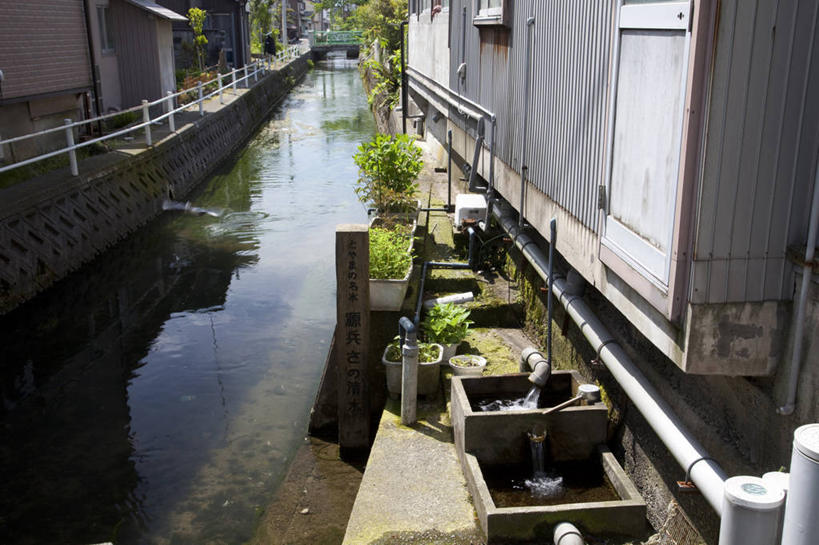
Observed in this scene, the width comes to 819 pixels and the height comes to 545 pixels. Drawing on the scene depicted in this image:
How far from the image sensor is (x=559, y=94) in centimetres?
595

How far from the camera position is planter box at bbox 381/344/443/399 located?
6137 mm

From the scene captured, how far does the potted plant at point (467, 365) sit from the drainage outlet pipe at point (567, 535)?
2.13 meters

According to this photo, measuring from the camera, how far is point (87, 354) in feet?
29.8

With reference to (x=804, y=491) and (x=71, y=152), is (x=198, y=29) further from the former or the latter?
(x=804, y=491)

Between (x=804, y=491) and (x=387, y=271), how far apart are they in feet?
17.3

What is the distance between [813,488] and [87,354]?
8584 mm

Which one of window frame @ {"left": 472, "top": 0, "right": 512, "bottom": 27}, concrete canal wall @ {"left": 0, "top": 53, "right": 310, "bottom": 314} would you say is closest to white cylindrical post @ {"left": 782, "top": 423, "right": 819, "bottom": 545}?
window frame @ {"left": 472, "top": 0, "right": 512, "bottom": 27}

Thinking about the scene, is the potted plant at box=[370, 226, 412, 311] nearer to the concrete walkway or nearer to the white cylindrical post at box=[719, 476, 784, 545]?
the concrete walkway

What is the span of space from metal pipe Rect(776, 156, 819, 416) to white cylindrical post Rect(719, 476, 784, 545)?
0.82 m

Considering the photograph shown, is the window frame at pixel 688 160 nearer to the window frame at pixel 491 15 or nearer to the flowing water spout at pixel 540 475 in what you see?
the flowing water spout at pixel 540 475

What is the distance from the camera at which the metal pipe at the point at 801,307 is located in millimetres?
3078

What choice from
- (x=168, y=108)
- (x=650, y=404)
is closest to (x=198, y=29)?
(x=168, y=108)

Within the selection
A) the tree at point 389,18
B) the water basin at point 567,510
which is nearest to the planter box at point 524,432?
the water basin at point 567,510

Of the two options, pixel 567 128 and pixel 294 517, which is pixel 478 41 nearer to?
pixel 567 128
